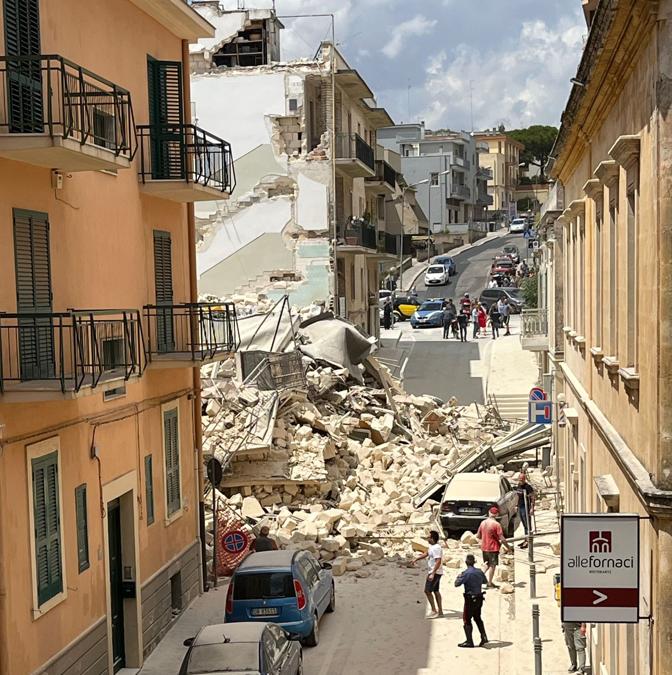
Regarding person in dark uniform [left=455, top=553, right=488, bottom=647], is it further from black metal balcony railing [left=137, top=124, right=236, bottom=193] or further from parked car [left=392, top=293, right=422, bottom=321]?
parked car [left=392, top=293, right=422, bottom=321]

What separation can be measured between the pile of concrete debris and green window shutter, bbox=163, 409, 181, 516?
4082mm

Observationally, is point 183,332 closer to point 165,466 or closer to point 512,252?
point 165,466

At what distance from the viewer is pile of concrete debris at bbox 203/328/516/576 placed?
2373cm

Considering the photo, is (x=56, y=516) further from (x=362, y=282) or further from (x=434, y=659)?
(x=362, y=282)

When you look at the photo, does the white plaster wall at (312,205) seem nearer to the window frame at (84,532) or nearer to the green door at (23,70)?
the window frame at (84,532)

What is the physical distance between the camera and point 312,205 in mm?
41344

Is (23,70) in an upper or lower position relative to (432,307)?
upper

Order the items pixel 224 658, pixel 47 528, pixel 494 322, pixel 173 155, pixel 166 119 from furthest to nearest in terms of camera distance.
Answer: pixel 494 322, pixel 166 119, pixel 173 155, pixel 47 528, pixel 224 658

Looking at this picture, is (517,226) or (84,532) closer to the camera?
(84,532)

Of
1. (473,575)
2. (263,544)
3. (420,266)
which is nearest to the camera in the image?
(473,575)

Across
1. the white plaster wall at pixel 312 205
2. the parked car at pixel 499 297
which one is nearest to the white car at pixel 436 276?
the parked car at pixel 499 297

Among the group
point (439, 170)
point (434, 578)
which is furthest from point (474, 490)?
point (439, 170)

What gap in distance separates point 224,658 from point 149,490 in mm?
5272

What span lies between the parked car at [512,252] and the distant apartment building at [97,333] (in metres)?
73.1
